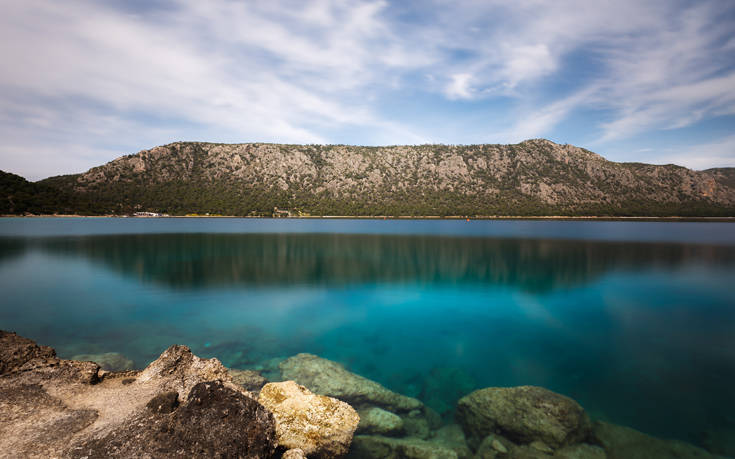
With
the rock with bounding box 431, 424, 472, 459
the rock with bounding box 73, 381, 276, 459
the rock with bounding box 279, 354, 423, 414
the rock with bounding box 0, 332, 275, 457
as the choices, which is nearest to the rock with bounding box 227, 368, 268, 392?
the rock with bounding box 279, 354, 423, 414

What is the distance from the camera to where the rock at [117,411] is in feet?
18.5

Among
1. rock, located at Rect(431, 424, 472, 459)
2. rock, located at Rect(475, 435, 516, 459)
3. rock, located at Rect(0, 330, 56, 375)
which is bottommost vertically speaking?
rock, located at Rect(431, 424, 472, 459)

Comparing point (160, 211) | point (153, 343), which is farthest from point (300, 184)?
point (153, 343)

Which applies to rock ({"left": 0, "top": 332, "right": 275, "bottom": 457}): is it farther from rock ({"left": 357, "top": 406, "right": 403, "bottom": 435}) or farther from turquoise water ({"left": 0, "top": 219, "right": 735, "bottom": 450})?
turquoise water ({"left": 0, "top": 219, "right": 735, "bottom": 450})

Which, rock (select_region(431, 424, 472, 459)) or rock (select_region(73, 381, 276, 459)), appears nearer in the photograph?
rock (select_region(73, 381, 276, 459))

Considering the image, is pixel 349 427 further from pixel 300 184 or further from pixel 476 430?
pixel 300 184

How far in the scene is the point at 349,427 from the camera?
760 centimetres

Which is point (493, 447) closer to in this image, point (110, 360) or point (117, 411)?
point (117, 411)

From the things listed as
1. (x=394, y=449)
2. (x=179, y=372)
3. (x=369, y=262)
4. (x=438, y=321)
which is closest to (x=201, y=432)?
(x=179, y=372)

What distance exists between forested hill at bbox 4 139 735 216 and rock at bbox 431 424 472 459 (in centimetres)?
15923

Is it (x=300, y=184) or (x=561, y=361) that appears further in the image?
(x=300, y=184)

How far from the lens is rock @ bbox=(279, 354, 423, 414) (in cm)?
980

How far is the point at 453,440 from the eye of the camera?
335 inches

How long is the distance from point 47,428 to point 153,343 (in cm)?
916
